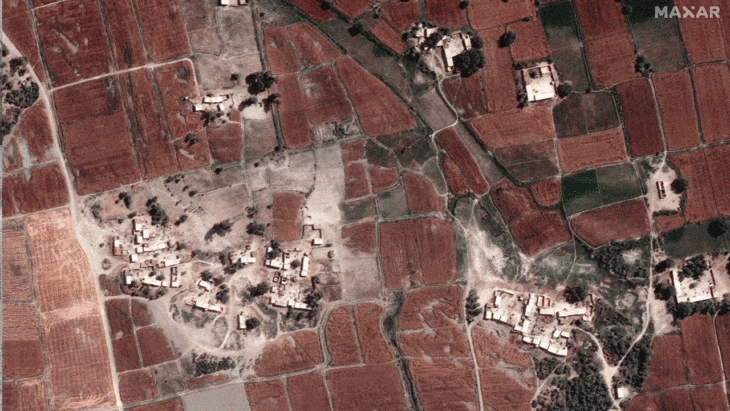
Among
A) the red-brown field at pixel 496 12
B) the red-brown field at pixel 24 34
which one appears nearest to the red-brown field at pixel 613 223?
the red-brown field at pixel 496 12

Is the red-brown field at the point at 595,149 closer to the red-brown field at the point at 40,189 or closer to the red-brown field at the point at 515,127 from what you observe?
the red-brown field at the point at 515,127

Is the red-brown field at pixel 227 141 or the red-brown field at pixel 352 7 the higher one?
the red-brown field at pixel 352 7

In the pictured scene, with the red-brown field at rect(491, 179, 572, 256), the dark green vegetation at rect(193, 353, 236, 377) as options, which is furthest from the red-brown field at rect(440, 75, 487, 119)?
the dark green vegetation at rect(193, 353, 236, 377)

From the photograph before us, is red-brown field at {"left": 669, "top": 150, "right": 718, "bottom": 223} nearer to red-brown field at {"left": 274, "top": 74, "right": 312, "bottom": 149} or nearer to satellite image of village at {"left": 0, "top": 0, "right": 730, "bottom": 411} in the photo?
satellite image of village at {"left": 0, "top": 0, "right": 730, "bottom": 411}

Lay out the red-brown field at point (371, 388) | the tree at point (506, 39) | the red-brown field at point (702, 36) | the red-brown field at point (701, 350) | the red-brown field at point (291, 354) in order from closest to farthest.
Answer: the red-brown field at point (702, 36), the tree at point (506, 39), the red-brown field at point (701, 350), the red-brown field at point (371, 388), the red-brown field at point (291, 354)

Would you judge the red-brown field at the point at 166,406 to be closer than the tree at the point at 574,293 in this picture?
No

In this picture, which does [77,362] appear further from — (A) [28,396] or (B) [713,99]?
(B) [713,99]

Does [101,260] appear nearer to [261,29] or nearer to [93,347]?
[93,347]
